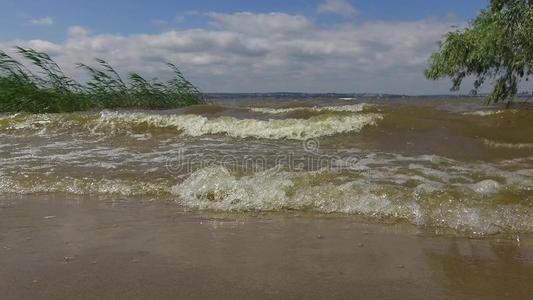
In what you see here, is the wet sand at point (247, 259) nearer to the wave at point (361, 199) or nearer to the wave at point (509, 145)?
the wave at point (361, 199)

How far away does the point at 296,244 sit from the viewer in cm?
349

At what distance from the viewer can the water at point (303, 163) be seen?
15.2 feet

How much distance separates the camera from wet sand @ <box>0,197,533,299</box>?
2650mm

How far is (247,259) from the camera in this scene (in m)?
3.16

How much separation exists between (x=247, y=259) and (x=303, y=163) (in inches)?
158

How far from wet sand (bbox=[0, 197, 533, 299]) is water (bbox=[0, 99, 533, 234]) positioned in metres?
0.50

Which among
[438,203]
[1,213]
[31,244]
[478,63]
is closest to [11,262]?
[31,244]

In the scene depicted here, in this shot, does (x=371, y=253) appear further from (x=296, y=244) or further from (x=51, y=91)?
(x=51, y=91)

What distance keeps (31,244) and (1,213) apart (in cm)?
133

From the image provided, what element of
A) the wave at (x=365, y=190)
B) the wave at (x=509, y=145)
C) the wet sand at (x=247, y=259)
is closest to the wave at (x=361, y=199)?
the wave at (x=365, y=190)

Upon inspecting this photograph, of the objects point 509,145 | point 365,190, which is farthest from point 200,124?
point 365,190

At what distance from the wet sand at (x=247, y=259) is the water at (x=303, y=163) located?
19.9 inches

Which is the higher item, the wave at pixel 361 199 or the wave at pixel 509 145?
the wave at pixel 509 145

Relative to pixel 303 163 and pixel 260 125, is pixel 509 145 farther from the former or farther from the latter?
pixel 260 125
